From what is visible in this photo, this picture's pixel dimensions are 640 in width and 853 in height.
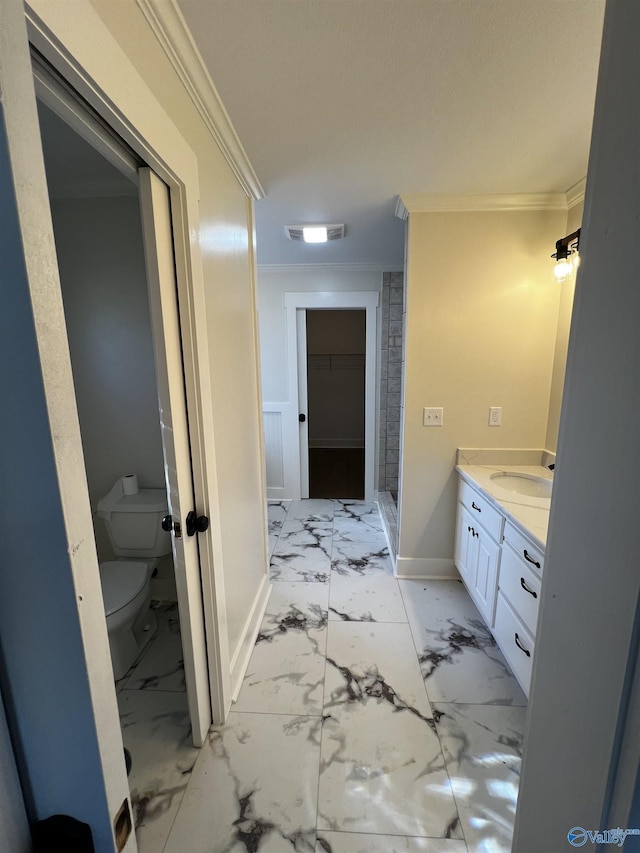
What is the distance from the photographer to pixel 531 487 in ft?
6.93

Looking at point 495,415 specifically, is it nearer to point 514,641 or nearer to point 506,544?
point 506,544

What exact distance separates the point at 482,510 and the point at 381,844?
138 cm

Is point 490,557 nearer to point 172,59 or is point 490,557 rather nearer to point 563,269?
point 563,269

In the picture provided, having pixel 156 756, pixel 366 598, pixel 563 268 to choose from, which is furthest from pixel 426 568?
pixel 563 268

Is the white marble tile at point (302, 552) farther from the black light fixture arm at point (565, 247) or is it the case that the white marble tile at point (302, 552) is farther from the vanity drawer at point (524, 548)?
the black light fixture arm at point (565, 247)

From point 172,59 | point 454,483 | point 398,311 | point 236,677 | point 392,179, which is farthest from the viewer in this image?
point 398,311

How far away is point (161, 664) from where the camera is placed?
177cm

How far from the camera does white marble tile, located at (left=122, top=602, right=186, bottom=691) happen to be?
1.66 metres

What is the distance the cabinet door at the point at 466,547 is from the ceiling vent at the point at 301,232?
2.03 m

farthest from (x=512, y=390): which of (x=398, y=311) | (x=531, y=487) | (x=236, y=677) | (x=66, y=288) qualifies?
(x=66, y=288)

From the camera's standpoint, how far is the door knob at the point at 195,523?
124 centimetres

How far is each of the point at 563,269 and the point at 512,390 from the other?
70cm

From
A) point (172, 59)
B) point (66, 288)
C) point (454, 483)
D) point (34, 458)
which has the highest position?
point (172, 59)

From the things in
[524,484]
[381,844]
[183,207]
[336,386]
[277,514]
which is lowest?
[381,844]
